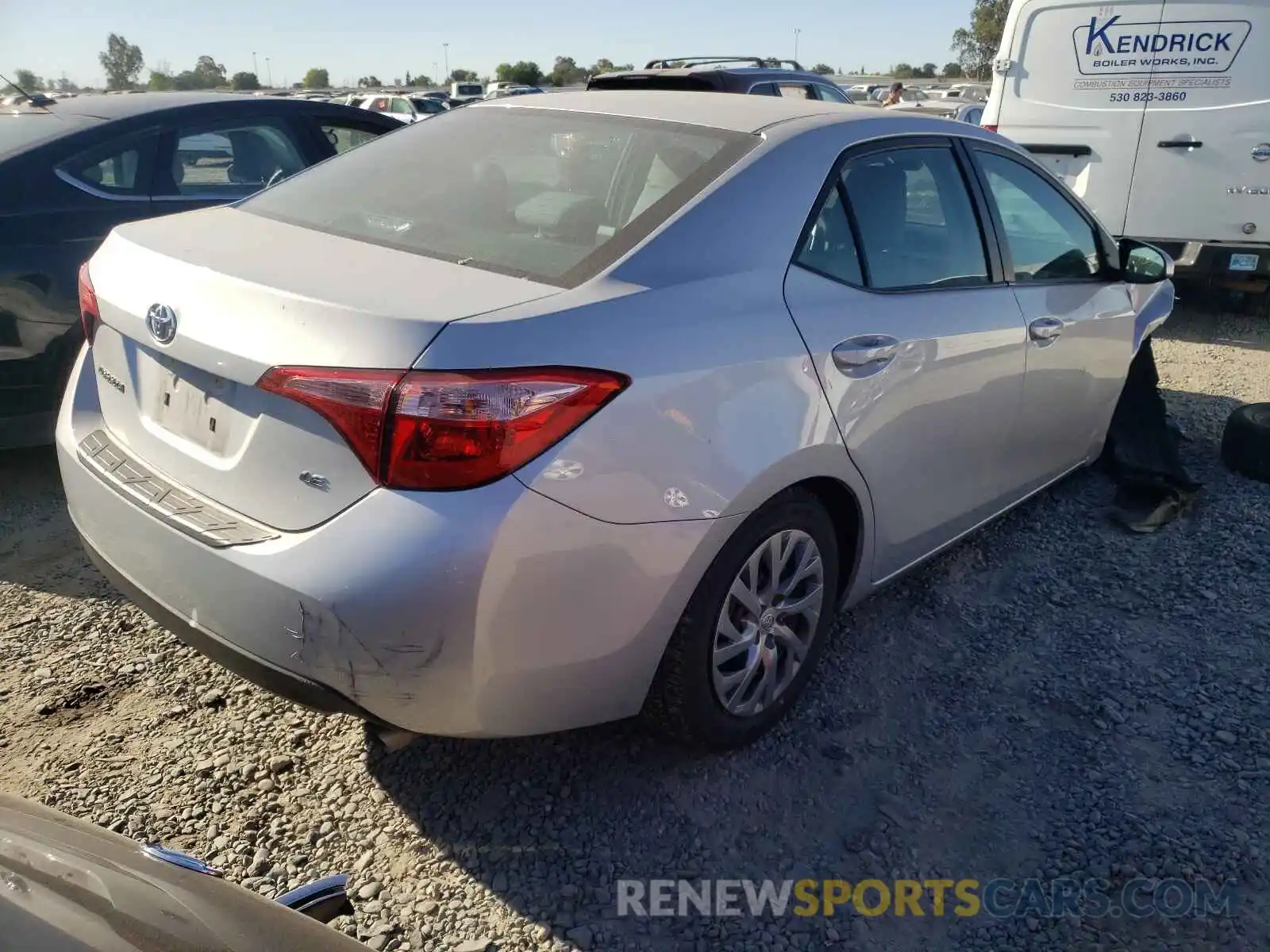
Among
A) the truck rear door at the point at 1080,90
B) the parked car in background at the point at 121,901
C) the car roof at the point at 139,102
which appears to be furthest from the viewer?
the truck rear door at the point at 1080,90

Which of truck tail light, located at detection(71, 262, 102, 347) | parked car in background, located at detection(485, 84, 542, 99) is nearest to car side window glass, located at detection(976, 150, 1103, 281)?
parked car in background, located at detection(485, 84, 542, 99)

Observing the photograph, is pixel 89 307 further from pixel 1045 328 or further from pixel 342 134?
pixel 342 134

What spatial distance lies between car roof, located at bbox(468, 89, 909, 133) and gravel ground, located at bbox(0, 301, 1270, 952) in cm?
163

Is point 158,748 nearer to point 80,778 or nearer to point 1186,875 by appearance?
point 80,778

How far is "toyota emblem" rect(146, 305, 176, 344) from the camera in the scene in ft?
7.44

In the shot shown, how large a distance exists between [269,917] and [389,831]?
108 centimetres

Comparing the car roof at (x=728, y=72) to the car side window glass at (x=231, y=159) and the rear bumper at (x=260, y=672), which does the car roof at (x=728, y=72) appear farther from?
the rear bumper at (x=260, y=672)

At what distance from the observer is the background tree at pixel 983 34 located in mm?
51366

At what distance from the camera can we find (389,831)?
8.21 ft

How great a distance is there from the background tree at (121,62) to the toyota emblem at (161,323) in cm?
8217

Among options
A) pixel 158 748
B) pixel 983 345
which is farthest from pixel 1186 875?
pixel 158 748

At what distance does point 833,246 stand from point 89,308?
6.33ft

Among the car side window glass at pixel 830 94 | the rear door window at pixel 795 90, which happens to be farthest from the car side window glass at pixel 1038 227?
the car side window glass at pixel 830 94

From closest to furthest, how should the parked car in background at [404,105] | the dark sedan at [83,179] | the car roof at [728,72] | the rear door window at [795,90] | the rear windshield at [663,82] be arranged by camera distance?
the dark sedan at [83,179] → the rear windshield at [663,82] → the car roof at [728,72] → the rear door window at [795,90] → the parked car in background at [404,105]
